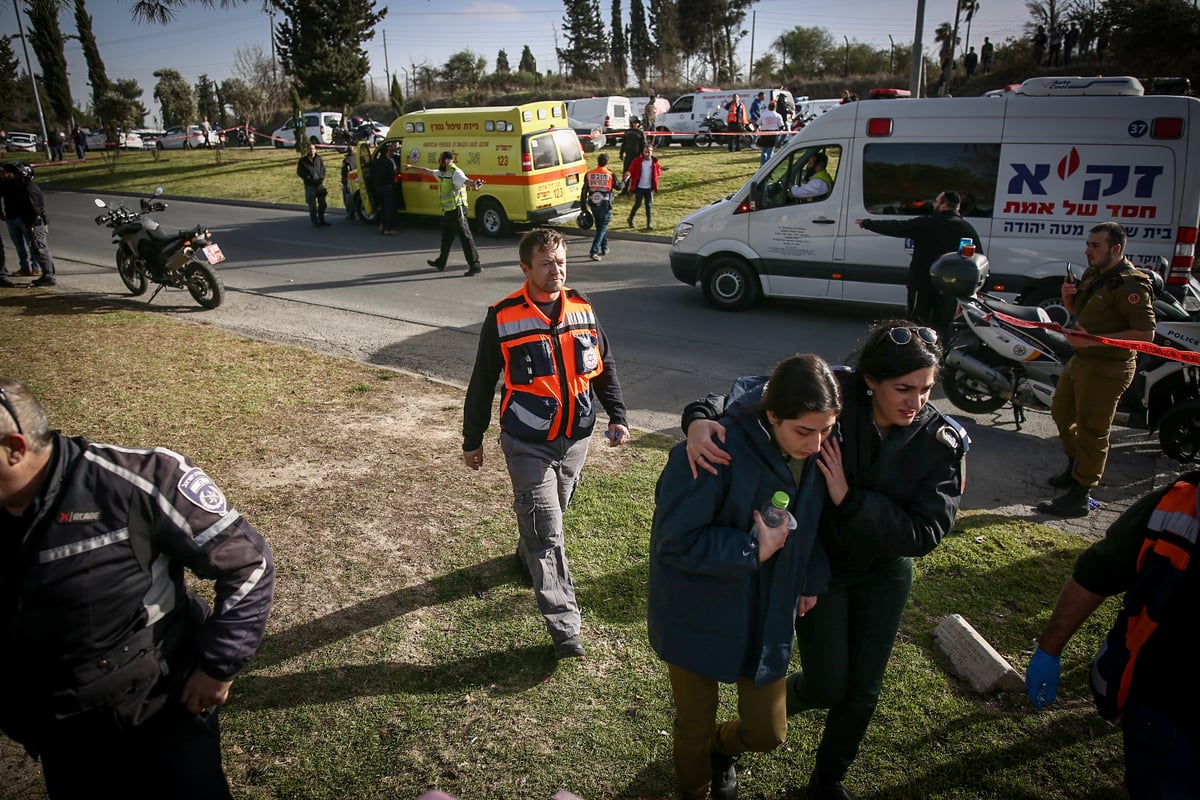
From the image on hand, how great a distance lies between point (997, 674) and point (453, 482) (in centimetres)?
347

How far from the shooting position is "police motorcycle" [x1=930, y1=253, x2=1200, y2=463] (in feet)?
19.0

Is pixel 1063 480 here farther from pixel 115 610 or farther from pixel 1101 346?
pixel 115 610

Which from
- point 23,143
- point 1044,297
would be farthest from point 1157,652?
point 23,143

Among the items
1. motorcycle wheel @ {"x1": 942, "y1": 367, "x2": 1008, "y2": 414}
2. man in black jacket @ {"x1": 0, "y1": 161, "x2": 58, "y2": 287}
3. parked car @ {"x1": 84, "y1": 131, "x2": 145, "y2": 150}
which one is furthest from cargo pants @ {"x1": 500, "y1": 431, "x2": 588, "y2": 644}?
parked car @ {"x1": 84, "y1": 131, "x2": 145, "y2": 150}

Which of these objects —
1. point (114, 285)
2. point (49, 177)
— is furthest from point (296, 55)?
point (114, 285)

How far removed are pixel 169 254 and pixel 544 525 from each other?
29.0ft

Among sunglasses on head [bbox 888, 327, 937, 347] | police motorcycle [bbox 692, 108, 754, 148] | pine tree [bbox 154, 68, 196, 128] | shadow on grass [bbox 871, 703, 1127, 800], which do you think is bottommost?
shadow on grass [bbox 871, 703, 1127, 800]

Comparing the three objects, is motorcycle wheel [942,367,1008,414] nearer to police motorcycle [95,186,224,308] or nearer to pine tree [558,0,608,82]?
police motorcycle [95,186,224,308]

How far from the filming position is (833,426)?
2.44 metres

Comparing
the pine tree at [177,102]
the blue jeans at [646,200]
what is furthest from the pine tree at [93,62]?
the blue jeans at [646,200]

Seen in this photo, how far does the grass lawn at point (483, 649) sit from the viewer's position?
9.96ft

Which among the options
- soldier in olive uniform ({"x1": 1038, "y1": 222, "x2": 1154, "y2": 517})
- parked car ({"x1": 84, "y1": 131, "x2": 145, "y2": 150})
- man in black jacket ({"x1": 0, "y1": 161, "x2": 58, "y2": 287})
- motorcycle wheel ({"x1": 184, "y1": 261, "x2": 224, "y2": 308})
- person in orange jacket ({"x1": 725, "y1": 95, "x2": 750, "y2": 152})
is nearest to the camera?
soldier in olive uniform ({"x1": 1038, "y1": 222, "x2": 1154, "y2": 517})

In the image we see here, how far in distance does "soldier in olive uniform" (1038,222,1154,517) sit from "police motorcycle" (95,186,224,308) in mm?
9486

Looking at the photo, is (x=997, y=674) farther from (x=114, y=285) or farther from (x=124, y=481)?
(x=114, y=285)
